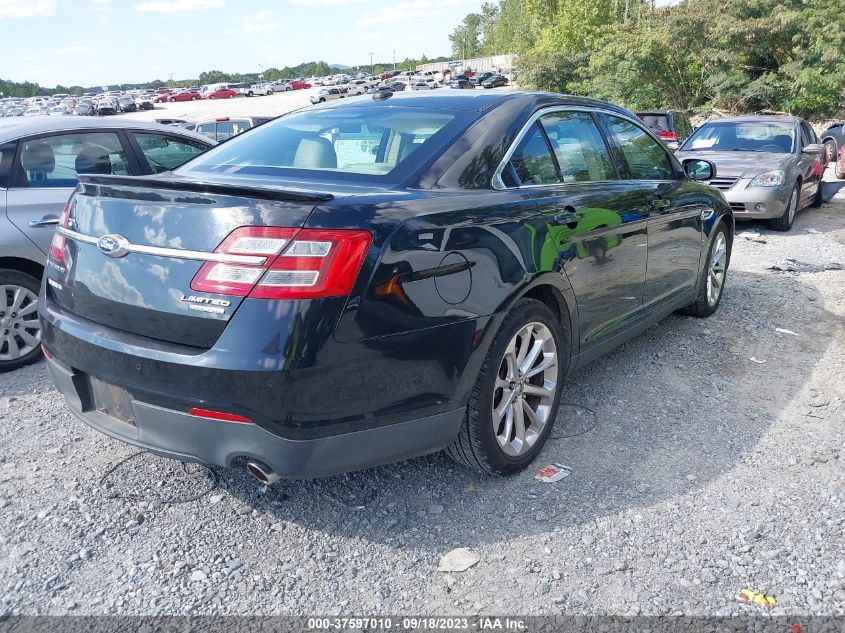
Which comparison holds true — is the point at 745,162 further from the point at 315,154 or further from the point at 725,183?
the point at 315,154

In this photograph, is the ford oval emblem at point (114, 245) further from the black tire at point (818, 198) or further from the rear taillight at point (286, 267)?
the black tire at point (818, 198)

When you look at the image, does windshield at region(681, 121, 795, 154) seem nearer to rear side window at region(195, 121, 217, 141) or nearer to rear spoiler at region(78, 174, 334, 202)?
rear spoiler at region(78, 174, 334, 202)

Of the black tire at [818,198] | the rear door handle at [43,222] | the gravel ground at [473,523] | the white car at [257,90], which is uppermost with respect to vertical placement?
the rear door handle at [43,222]

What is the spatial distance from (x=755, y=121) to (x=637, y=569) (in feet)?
33.4

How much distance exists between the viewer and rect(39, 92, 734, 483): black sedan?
2.39m

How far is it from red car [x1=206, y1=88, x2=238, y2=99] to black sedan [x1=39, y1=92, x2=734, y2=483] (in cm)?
9195

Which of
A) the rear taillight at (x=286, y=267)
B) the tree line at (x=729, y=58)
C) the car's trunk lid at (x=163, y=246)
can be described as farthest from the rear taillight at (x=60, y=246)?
the tree line at (x=729, y=58)

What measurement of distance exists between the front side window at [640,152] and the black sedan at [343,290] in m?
0.72

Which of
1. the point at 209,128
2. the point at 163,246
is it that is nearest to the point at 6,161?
the point at 163,246

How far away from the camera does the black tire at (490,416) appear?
2.96 metres

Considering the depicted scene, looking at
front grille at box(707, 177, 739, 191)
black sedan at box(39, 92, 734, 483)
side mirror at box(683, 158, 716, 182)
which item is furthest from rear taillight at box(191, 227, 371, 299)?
front grille at box(707, 177, 739, 191)

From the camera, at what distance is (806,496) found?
3.14m

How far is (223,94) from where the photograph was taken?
89.6 meters

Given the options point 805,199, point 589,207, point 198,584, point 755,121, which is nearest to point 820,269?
point 805,199
